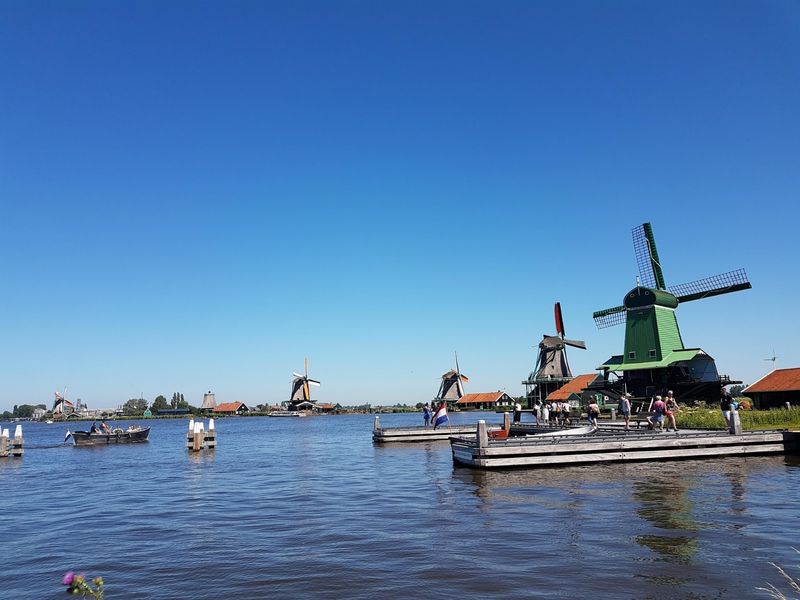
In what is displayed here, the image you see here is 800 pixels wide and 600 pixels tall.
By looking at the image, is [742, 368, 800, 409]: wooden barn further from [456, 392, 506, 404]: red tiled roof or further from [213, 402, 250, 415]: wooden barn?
[213, 402, 250, 415]: wooden barn

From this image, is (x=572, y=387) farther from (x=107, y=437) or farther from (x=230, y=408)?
(x=230, y=408)

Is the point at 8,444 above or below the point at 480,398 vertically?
below

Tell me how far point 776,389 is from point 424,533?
1586 inches

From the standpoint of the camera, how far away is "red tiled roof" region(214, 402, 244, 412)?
589 ft

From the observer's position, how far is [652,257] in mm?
60812

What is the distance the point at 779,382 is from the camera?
43.5 meters

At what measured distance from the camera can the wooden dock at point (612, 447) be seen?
960 inches

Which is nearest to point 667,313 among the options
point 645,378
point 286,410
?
point 645,378

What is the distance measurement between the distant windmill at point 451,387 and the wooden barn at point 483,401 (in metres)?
2.20

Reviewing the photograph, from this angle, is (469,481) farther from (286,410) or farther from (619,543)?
(286,410)

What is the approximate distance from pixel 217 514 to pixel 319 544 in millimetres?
6063

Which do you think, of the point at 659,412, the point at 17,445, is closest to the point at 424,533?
the point at 659,412

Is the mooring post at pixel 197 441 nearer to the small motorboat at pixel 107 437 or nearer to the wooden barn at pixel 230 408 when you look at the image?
the small motorboat at pixel 107 437

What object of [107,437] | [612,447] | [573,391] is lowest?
[612,447]
